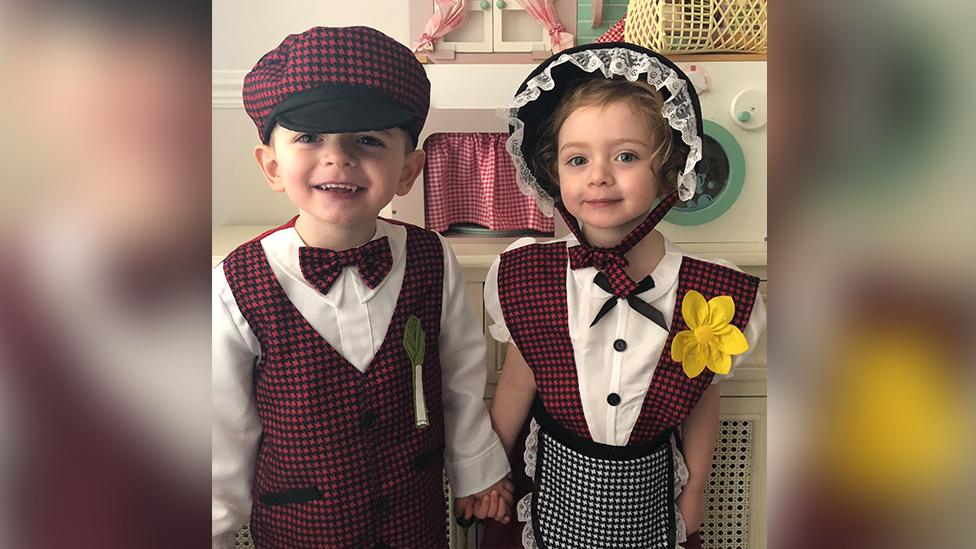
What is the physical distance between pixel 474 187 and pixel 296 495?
1.86 ft

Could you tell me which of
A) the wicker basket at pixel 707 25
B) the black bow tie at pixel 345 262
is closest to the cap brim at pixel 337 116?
the black bow tie at pixel 345 262

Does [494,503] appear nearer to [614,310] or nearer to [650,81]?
[614,310]

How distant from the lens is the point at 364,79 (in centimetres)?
69

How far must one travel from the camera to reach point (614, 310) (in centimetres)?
91

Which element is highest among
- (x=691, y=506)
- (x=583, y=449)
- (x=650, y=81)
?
(x=650, y=81)

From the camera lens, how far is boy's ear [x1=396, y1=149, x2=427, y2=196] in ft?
2.56

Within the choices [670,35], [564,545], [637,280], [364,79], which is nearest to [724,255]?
[637,280]

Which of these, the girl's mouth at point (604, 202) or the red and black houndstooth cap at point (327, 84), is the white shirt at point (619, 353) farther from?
the red and black houndstooth cap at point (327, 84)

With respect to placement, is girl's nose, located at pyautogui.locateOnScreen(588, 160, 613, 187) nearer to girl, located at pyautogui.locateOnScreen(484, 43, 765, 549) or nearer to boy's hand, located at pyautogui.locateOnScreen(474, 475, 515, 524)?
girl, located at pyautogui.locateOnScreen(484, 43, 765, 549)
